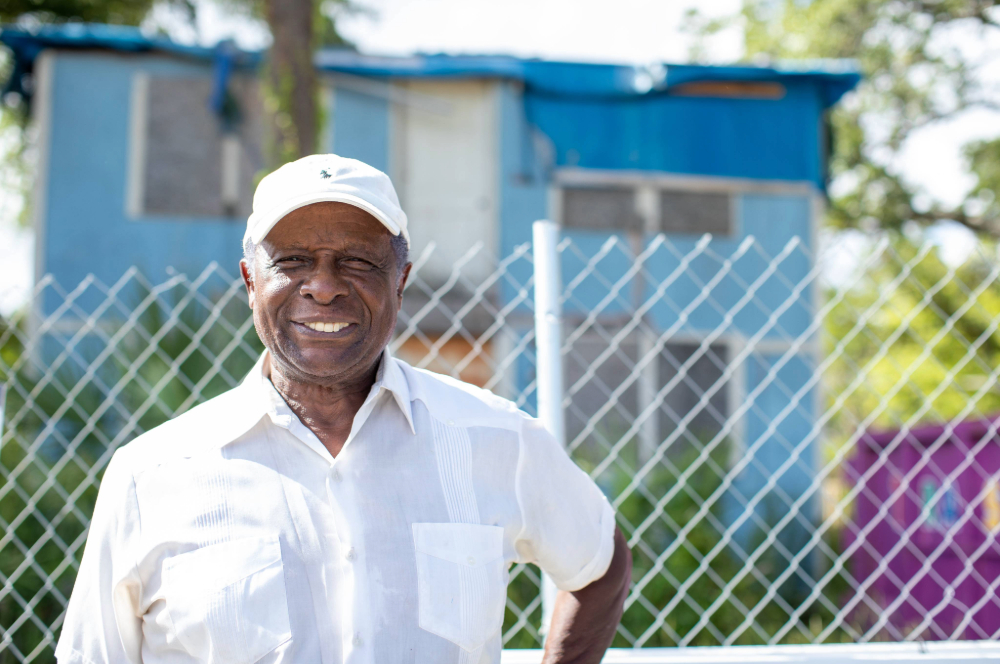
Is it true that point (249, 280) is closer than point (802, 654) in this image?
Yes

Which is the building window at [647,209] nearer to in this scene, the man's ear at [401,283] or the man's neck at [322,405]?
the man's ear at [401,283]

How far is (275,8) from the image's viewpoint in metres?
7.00

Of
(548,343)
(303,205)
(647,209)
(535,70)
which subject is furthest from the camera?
(647,209)

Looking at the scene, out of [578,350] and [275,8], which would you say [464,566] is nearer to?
[275,8]

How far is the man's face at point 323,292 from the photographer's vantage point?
5.61 feet

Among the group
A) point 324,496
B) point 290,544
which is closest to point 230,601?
point 290,544

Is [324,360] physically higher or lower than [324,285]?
lower

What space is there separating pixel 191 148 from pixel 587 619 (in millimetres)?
8797

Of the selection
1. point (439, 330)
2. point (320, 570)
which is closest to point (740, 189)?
point (439, 330)

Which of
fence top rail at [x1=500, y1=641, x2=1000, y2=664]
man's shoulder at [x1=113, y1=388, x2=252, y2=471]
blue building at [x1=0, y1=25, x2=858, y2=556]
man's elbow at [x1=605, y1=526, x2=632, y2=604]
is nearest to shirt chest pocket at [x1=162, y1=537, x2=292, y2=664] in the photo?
man's shoulder at [x1=113, y1=388, x2=252, y2=471]

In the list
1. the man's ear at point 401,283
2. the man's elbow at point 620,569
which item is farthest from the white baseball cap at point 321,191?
the man's elbow at point 620,569

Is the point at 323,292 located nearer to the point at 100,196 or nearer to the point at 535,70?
the point at 535,70

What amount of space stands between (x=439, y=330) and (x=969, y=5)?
9.64 metres

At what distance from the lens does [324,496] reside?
167 centimetres
